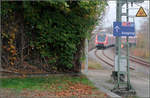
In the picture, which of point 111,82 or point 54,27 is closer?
A: point 54,27

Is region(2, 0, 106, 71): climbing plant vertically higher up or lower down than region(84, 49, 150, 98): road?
higher up

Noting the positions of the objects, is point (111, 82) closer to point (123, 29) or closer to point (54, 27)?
point (123, 29)

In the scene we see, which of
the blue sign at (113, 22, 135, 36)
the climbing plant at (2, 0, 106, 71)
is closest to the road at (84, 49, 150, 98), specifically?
the climbing plant at (2, 0, 106, 71)

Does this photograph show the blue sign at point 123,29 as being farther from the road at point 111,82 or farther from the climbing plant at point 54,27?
the road at point 111,82

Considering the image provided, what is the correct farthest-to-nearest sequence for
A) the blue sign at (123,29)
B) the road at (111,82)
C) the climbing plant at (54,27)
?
the road at (111,82), the climbing plant at (54,27), the blue sign at (123,29)

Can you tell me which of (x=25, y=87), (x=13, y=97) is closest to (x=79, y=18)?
(x=25, y=87)

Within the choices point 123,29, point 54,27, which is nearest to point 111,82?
point 123,29

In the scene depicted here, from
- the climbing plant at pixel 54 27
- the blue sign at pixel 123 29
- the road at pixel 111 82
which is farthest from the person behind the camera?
the road at pixel 111 82

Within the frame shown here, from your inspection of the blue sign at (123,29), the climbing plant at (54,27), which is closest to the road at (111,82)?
the climbing plant at (54,27)

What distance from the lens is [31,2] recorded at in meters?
11.2

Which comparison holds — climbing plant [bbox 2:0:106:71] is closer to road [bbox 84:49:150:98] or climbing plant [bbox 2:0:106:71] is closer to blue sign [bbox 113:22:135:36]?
blue sign [bbox 113:22:135:36]

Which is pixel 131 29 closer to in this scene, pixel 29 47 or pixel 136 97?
pixel 136 97

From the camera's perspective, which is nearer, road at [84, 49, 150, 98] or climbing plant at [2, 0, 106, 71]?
climbing plant at [2, 0, 106, 71]

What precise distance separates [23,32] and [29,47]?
0.80 m
